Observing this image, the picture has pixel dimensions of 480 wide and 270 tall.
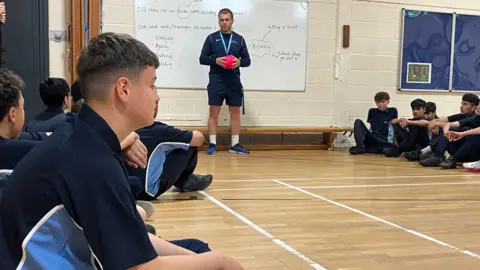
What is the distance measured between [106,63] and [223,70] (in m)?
4.80

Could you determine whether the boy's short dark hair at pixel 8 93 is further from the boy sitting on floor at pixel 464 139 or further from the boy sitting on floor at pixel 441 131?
the boy sitting on floor at pixel 441 131

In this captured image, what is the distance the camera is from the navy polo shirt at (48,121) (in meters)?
3.07

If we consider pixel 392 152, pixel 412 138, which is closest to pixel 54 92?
pixel 392 152

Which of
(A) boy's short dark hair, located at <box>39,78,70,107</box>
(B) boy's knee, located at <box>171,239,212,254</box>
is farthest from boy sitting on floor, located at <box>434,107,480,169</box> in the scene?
(B) boy's knee, located at <box>171,239,212,254</box>

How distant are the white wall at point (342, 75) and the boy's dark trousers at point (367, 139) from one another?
1.28ft

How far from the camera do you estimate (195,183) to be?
11.4 feet

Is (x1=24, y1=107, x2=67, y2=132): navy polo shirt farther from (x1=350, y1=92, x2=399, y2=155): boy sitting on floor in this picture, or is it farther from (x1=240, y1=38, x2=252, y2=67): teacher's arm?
(x1=350, y1=92, x2=399, y2=155): boy sitting on floor

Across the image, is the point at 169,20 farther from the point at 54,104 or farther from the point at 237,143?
the point at 54,104

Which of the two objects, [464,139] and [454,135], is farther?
[464,139]

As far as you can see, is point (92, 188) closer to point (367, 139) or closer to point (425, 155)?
point (425, 155)

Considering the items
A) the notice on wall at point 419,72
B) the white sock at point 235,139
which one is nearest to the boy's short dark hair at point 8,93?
the white sock at point 235,139

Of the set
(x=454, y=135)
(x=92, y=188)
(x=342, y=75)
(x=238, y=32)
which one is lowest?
(x=454, y=135)

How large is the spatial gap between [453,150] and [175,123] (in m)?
2.98

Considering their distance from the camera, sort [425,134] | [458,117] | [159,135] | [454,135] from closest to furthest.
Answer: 1. [159,135]
2. [454,135]
3. [458,117]
4. [425,134]
